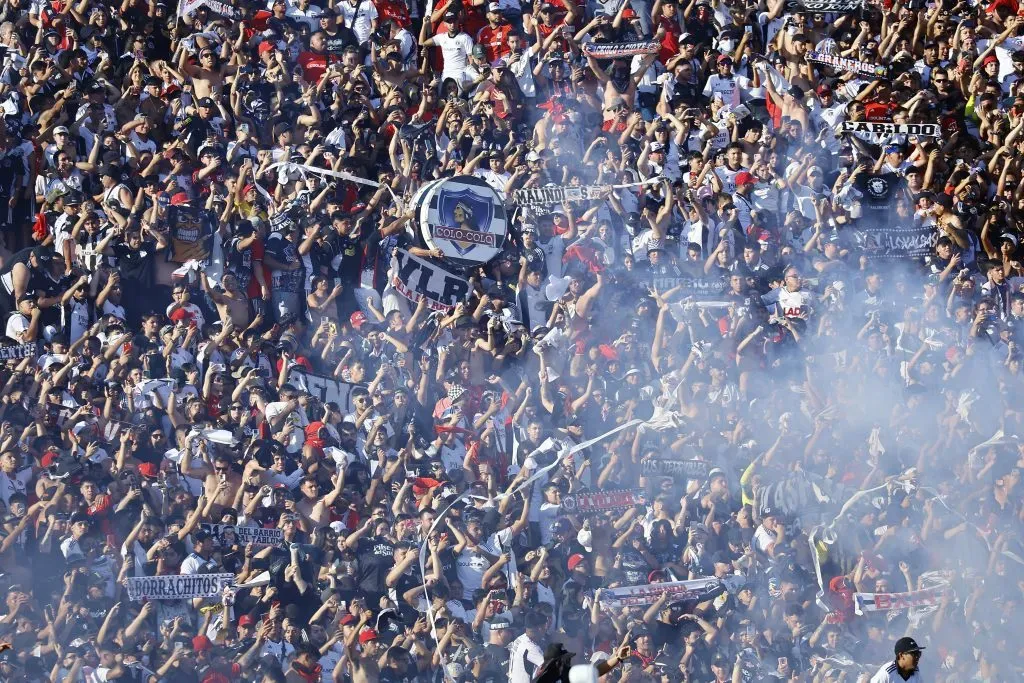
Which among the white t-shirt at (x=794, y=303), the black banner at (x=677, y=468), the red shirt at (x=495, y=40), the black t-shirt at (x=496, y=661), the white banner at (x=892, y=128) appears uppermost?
the red shirt at (x=495, y=40)

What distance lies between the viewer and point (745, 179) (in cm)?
1738

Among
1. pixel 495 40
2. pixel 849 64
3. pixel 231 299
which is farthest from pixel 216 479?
pixel 849 64

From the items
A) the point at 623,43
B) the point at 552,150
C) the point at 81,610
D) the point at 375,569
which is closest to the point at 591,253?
the point at 552,150

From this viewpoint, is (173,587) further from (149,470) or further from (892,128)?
(892,128)

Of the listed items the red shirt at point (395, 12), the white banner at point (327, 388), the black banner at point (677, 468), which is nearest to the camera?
the black banner at point (677, 468)

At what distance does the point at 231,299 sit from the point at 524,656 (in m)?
4.16

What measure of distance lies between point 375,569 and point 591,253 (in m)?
3.68

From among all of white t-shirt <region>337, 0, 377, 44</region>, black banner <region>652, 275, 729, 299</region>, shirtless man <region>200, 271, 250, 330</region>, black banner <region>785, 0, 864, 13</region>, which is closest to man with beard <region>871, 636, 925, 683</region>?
black banner <region>652, 275, 729, 299</region>

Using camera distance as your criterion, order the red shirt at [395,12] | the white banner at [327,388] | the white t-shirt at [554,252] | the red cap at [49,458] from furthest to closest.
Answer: the red shirt at [395,12] → the white t-shirt at [554,252] → the white banner at [327,388] → the red cap at [49,458]

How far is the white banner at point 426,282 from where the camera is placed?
16.5 metres

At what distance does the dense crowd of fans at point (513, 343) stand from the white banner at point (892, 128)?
0.06 m

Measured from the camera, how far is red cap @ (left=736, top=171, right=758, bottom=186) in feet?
57.0

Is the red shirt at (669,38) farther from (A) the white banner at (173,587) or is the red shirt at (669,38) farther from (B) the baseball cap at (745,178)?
(A) the white banner at (173,587)

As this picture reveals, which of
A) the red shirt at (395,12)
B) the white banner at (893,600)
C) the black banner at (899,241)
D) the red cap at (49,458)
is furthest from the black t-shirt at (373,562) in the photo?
the red shirt at (395,12)
